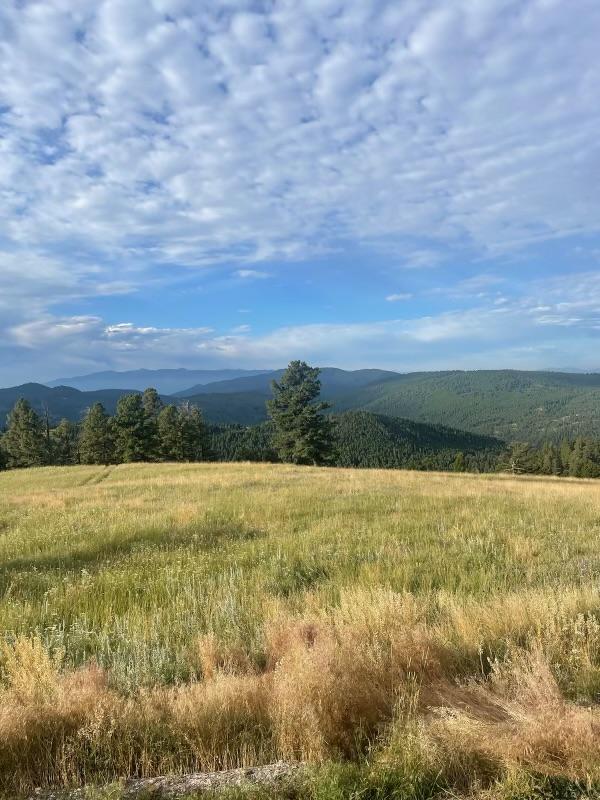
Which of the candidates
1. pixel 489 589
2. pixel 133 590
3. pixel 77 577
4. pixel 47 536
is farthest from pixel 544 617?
pixel 47 536

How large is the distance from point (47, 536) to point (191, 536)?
3.21 m

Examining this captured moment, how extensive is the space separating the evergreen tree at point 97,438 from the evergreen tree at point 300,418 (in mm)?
28549

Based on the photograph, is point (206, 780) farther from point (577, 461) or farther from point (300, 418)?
point (577, 461)

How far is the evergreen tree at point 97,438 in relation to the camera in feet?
218

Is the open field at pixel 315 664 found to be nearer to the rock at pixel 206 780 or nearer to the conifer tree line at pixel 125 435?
the rock at pixel 206 780

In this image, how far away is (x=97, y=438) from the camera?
218 feet

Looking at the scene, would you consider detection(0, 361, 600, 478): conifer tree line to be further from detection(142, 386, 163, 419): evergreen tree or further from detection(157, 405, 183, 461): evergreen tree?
detection(142, 386, 163, 419): evergreen tree

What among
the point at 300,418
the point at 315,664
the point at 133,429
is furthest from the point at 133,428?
the point at 315,664

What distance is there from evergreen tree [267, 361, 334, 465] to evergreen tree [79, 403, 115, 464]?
28.5 meters

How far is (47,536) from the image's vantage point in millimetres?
10531

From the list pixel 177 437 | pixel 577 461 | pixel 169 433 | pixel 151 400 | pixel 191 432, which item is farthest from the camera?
pixel 577 461

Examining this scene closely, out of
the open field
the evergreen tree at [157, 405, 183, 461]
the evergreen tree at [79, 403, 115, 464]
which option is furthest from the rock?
the evergreen tree at [79, 403, 115, 464]

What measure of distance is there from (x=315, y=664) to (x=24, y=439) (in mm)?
74247

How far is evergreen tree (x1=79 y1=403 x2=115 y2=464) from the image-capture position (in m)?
66.5
